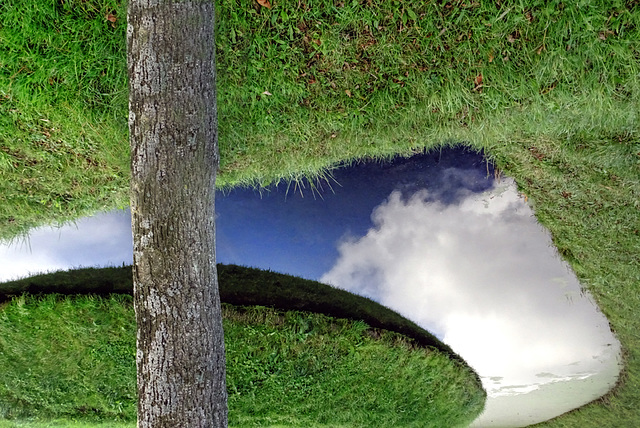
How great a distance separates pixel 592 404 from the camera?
566 cm

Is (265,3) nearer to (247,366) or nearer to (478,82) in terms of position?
(478,82)

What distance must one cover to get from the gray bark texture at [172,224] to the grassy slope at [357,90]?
68 cm

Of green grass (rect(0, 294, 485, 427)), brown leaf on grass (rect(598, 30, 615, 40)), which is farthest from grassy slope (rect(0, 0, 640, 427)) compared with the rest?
green grass (rect(0, 294, 485, 427))

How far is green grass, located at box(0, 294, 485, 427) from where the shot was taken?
158 inches

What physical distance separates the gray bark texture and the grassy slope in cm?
68

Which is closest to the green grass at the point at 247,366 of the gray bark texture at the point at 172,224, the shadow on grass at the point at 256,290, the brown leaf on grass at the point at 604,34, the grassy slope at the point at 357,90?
the shadow on grass at the point at 256,290

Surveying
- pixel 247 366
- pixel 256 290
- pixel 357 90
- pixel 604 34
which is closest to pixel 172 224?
pixel 357 90

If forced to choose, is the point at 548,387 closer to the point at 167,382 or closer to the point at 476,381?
the point at 476,381

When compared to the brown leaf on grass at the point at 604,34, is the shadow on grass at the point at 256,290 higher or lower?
lower

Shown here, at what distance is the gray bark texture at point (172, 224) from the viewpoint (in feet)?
7.73

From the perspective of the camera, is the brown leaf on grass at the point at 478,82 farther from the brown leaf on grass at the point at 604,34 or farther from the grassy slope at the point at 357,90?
the brown leaf on grass at the point at 604,34

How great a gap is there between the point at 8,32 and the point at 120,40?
791mm

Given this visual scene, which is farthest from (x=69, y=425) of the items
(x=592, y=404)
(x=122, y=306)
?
(x=592, y=404)

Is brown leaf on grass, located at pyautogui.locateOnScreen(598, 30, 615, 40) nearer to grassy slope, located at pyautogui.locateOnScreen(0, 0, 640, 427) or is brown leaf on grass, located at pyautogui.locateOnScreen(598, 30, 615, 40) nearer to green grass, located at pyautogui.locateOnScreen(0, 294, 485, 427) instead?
grassy slope, located at pyautogui.locateOnScreen(0, 0, 640, 427)
